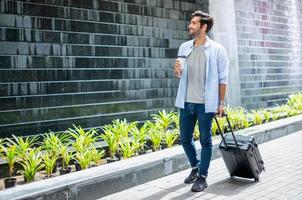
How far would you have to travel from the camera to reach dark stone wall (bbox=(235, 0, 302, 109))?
1191 centimetres

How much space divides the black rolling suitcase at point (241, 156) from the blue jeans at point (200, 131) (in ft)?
0.90

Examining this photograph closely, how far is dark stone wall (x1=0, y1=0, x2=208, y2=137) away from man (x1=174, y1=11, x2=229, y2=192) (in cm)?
261

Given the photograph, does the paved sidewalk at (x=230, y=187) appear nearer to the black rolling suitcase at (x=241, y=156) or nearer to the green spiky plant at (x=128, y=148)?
the black rolling suitcase at (x=241, y=156)

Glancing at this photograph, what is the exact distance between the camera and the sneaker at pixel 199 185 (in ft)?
16.5

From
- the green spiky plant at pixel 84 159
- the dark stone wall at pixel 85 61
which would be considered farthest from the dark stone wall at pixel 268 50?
the green spiky plant at pixel 84 159

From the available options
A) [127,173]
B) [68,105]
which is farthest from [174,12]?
[127,173]

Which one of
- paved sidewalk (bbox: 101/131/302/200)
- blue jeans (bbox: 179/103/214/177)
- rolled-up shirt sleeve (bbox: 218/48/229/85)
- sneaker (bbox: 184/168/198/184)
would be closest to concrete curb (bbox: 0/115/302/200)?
paved sidewalk (bbox: 101/131/302/200)

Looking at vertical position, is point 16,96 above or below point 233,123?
above

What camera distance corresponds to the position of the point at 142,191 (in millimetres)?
5145

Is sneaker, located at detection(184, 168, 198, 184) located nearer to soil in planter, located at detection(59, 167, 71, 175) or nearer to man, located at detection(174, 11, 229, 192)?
man, located at detection(174, 11, 229, 192)

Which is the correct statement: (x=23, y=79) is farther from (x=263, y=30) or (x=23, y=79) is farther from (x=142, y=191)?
(x=263, y=30)

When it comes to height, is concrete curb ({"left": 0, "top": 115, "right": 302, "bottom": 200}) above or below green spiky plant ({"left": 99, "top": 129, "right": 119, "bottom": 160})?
below

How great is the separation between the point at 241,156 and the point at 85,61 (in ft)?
11.5

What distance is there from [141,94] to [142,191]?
11.7 ft
